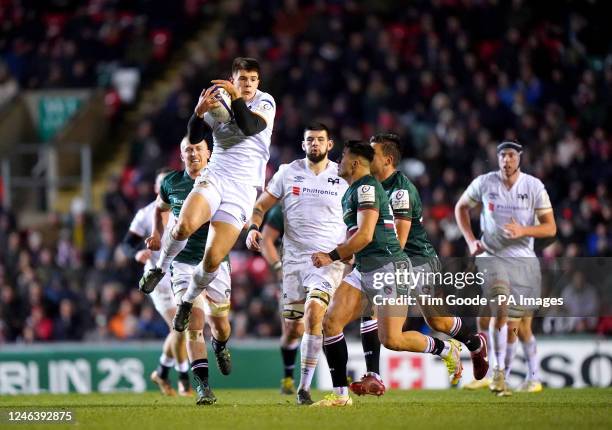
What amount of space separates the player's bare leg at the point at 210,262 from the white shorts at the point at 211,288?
1.36 meters

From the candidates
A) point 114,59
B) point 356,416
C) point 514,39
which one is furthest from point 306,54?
point 356,416

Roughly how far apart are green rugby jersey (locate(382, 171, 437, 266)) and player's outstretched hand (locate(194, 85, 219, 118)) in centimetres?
206

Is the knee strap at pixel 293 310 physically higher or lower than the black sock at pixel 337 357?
higher

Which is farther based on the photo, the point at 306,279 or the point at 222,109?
the point at 306,279

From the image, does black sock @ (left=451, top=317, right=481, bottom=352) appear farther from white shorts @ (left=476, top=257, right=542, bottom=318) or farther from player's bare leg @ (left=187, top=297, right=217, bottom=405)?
player's bare leg @ (left=187, top=297, right=217, bottom=405)

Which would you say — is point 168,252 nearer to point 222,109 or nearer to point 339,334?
point 222,109

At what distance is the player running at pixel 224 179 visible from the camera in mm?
10445

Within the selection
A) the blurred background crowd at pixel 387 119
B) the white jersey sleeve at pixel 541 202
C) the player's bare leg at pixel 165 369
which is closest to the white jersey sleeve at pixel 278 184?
the player's bare leg at pixel 165 369

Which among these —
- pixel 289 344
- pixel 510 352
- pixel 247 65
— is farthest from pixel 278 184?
pixel 510 352

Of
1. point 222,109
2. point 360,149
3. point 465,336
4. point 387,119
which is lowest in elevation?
point 465,336

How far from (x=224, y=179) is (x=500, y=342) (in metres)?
3.95

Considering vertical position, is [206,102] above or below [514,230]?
above

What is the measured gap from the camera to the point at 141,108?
2606 cm

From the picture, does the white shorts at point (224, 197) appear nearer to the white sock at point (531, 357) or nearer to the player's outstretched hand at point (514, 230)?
the player's outstretched hand at point (514, 230)
